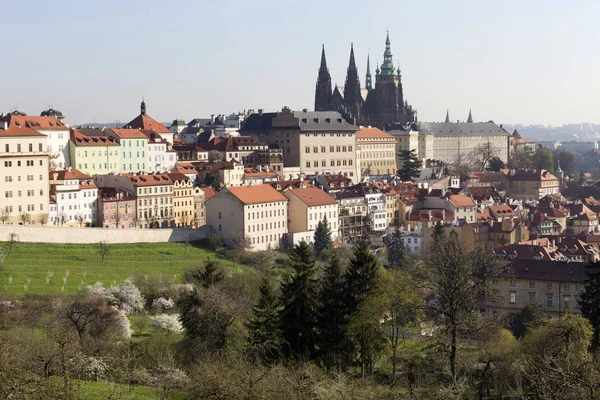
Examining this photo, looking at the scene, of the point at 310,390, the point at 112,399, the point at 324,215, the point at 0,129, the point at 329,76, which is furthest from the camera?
the point at 329,76

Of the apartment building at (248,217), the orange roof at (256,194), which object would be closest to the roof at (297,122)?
the orange roof at (256,194)

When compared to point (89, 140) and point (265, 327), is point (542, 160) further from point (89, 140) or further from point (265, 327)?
point (265, 327)

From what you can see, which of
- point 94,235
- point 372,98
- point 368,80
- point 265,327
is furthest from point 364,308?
point 368,80

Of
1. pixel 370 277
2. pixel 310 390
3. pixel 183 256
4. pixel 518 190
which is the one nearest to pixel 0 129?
pixel 183 256

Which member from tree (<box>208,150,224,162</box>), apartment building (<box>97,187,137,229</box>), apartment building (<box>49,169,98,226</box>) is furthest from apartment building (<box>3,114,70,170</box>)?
tree (<box>208,150,224,162</box>)

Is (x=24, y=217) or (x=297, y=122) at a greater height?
(x=297, y=122)

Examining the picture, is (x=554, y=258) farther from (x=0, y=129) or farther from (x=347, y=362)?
(x=0, y=129)
